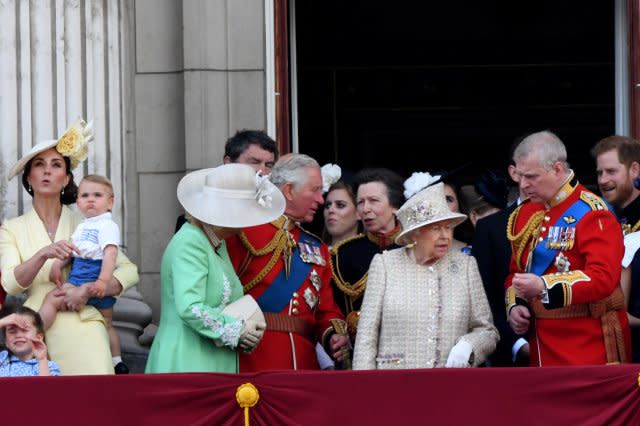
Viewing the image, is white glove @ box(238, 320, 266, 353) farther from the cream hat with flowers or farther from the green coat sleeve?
the cream hat with flowers

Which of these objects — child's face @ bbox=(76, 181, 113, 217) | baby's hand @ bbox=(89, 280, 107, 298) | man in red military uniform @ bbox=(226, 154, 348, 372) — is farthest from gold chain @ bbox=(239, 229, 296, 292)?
child's face @ bbox=(76, 181, 113, 217)

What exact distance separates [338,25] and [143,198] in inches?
198

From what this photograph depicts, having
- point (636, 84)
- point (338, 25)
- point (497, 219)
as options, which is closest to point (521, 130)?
point (338, 25)

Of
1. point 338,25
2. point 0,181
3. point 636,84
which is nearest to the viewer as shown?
point 0,181

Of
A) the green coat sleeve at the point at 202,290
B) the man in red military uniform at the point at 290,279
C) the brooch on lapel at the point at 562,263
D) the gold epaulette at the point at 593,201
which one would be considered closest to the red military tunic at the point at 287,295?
the man in red military uniform at the point at 290,279

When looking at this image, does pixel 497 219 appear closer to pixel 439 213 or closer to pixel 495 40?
pixel 439 213

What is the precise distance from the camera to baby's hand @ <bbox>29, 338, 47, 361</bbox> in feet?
20.5

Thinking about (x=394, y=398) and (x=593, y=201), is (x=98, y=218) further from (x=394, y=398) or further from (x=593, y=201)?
(x=593, y=201)

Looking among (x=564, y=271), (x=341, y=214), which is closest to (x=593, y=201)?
(x=564, y=271)

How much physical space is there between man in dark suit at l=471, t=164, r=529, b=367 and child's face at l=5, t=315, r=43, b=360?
2254 mm

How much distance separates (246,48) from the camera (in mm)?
8508

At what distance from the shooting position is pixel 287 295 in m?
6.60

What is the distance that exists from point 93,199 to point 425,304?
1.78 m

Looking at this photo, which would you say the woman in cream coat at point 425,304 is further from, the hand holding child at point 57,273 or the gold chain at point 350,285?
the hand holding child at point 57,273
